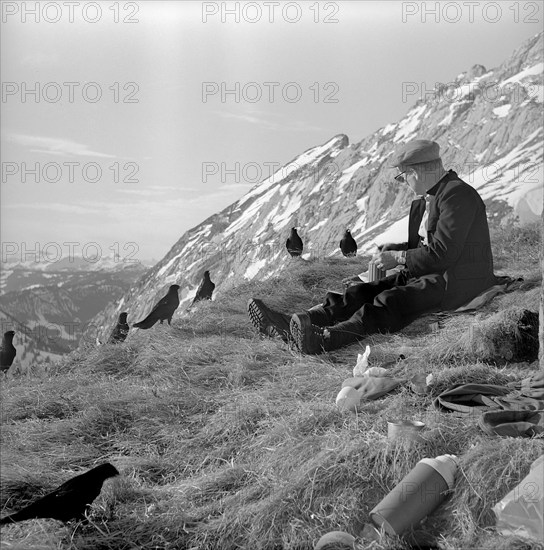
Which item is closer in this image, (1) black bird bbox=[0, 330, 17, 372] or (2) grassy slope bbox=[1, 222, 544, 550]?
(2) grassy slope bbox=[1, 222, 544, 550]

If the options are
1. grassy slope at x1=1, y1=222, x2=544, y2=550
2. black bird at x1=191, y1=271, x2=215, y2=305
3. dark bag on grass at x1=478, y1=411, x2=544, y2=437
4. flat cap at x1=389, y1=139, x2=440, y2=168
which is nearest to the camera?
grassy slope at x1=1, y1=222, x2=544, y2=550

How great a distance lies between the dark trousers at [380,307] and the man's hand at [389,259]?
0.59 ft

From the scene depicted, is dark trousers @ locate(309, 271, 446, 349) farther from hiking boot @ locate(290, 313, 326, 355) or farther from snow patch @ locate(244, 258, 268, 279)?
snow patch @ locate(244, 258, 268, 279)

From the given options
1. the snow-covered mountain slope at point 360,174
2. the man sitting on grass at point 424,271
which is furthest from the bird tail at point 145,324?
the snow-covered mountain slope at point 360,174

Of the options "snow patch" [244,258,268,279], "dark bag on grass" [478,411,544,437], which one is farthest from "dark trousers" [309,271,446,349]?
"snow patch" [244,258,268,279]

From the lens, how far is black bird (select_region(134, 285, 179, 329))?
7852 mm

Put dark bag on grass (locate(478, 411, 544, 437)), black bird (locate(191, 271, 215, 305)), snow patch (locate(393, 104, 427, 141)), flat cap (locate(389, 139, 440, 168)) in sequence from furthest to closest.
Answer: snow patch (locate(393, 104, 427, 141)) < black bird (locate(191, 271, 215, 305)) < flat cap (locate(389, 139, 440, 168)) < dark bag on grass (locate(478, 411, 544, 437))

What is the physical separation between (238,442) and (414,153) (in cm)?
303

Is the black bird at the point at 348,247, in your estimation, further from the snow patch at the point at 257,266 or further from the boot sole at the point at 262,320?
the snow patch at the point at 257,266

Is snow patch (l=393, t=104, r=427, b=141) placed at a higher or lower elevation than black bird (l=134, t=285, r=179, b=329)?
higher

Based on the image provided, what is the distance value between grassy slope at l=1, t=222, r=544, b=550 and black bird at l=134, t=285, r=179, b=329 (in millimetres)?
1024

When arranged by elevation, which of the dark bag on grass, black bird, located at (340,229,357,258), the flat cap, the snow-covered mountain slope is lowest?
the dark bag on grass

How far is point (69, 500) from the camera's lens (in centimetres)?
341

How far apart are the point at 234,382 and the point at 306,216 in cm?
8072
